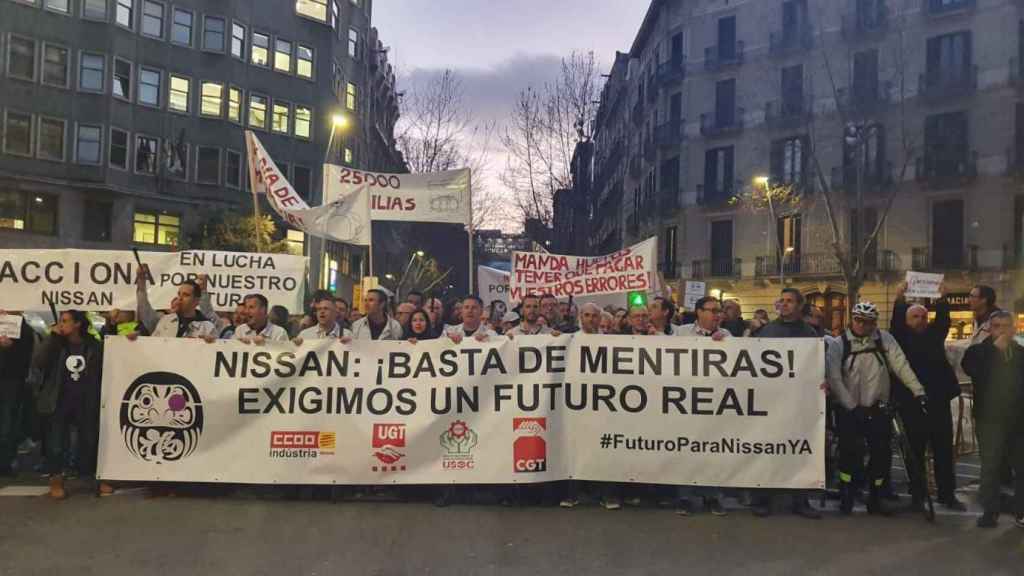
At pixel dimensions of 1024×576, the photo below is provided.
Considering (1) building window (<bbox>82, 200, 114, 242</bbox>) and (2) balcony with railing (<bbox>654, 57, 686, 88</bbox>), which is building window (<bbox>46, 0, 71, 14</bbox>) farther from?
(2) balcony with railing (<bbox>654, 57, 686, 88</bbox>)

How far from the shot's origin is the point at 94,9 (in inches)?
1357

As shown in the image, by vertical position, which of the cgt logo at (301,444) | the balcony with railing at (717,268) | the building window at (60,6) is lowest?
the cgt logo at (301,444)

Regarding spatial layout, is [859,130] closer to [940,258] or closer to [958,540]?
[940,258]

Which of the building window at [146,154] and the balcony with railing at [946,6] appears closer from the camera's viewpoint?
the balcony with railing at [946,6]

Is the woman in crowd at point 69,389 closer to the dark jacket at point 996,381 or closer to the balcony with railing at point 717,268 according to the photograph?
the dark jacket at point 996,381

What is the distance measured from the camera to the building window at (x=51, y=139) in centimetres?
3325

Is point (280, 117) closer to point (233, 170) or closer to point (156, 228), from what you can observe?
point (233, 170)

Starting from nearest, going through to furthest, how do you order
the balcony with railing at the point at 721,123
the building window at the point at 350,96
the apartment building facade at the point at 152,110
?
1. the apartment building facade at the point at 152,110
2. the balcony with railing at the point at 721,123
3. the building window at the point at 350,96

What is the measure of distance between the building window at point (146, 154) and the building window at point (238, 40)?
Answer: 571 cm

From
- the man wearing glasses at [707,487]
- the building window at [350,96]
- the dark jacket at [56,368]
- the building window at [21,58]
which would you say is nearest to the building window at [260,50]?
the building window at [350,96]

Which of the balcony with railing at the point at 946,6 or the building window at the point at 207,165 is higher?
the balcony with railing at the point at 946,6

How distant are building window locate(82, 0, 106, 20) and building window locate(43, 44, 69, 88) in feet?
5.98

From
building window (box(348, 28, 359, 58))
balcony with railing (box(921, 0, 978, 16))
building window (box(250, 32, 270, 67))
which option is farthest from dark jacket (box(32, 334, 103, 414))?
building window (box(348, 28, 359, 58))

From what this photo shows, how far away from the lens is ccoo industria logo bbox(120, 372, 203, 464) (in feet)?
24.8
